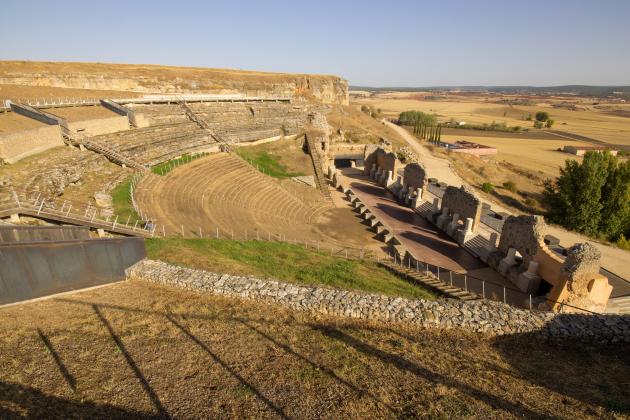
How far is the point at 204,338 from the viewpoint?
8.66 meters

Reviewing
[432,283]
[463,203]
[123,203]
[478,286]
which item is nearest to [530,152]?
[463,203]

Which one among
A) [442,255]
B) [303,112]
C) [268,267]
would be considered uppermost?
[303,112]

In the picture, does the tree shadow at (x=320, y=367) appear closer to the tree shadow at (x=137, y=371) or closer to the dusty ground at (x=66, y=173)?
the tree shadow at (x=137, y=371)

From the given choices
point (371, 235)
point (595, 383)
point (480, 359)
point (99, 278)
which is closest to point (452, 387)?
point (480, 359)

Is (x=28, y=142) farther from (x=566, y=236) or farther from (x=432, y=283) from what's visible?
(x=566, y=236)

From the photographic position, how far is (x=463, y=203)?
2411 centimetres

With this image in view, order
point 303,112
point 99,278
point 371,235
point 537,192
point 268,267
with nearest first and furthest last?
1. point 99,278
2. point 268,267
3. point 371,235
4. point 537,192
5. point 303,112

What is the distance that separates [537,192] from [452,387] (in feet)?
138

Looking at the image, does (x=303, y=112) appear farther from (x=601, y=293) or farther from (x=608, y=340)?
(x=608, y=340)

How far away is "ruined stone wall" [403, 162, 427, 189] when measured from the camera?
29941 mm

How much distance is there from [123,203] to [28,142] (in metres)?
6.74

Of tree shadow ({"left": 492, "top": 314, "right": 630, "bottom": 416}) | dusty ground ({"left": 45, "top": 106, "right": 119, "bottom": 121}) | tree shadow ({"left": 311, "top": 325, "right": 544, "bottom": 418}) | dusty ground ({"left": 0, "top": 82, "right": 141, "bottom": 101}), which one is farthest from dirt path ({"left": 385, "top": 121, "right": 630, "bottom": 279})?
dusty ground ({"left": 0, "top": 82, "right": 141, "bottom": 101})

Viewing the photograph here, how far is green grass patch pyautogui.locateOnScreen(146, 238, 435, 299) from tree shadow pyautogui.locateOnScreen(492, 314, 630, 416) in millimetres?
4465

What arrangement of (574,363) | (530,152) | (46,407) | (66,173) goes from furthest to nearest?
(530,152) < (66,173) < (574,363) < (46,407)
